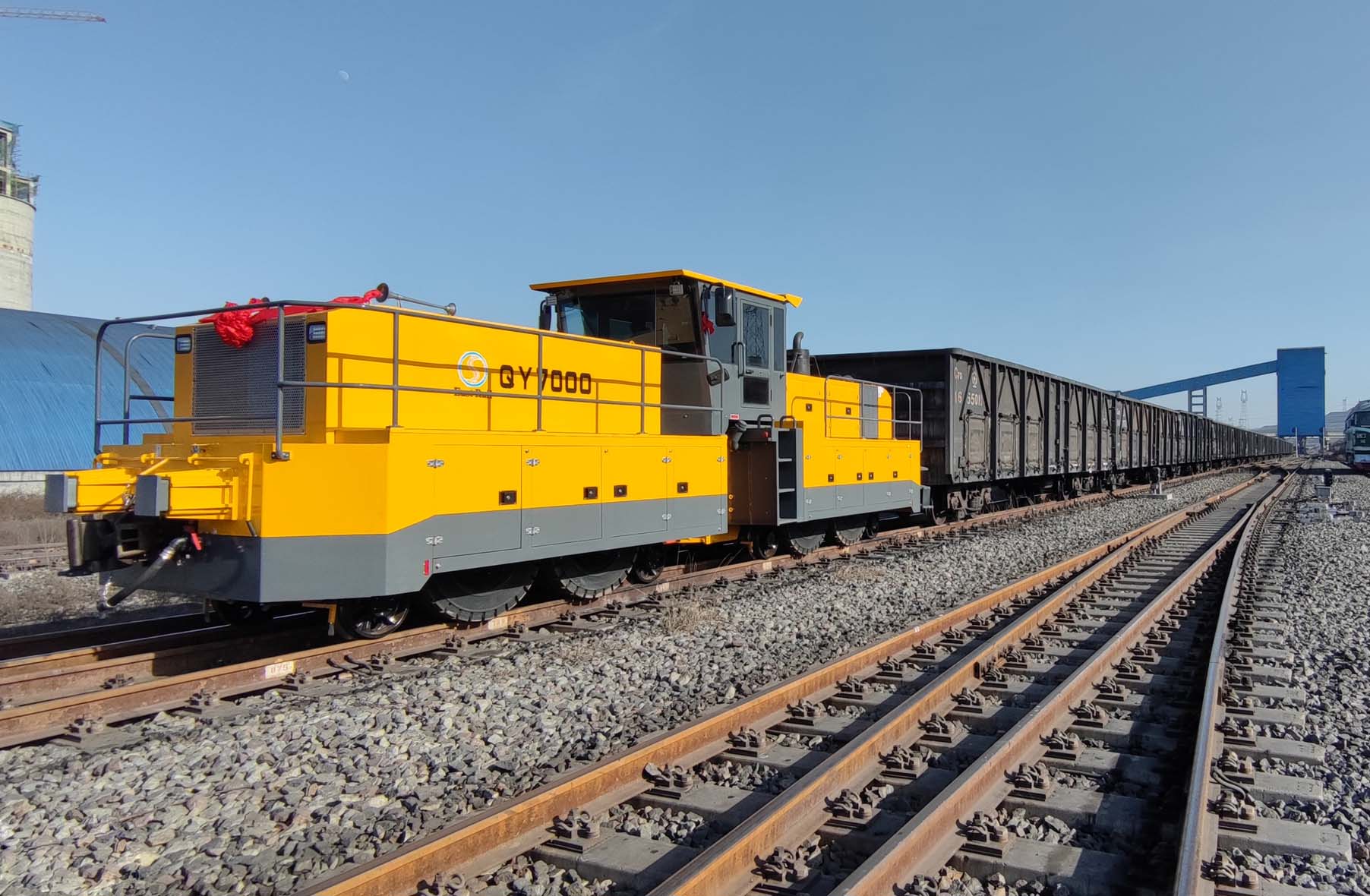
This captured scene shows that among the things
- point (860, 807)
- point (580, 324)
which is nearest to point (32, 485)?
point (580, 324)

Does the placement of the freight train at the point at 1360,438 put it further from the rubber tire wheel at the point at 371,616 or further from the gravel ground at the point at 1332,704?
the rubber tire wheel at the point at 371,616

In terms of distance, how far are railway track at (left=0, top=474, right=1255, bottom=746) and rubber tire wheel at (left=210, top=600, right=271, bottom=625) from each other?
0.12 meters

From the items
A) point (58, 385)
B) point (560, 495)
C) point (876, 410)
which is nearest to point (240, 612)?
point (560, 495)

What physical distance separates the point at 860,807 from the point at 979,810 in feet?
1.69

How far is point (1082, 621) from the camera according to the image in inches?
307

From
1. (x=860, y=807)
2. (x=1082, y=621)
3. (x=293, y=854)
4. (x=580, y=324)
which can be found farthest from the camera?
(x=580, y=324)

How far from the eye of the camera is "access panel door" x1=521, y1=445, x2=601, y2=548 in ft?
22.9

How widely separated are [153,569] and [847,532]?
885cm

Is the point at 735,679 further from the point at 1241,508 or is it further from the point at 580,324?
the point at 1241,508

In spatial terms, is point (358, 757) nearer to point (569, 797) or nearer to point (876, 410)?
point (569, 797)

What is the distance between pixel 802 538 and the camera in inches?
449

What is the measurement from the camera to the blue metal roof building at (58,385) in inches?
812

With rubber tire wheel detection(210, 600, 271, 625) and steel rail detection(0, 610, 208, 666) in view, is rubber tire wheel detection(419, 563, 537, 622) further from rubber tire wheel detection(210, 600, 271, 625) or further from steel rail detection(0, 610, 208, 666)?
steel rail detection(0, 610, 208, 666)

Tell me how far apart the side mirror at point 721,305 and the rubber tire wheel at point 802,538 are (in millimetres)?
3062
